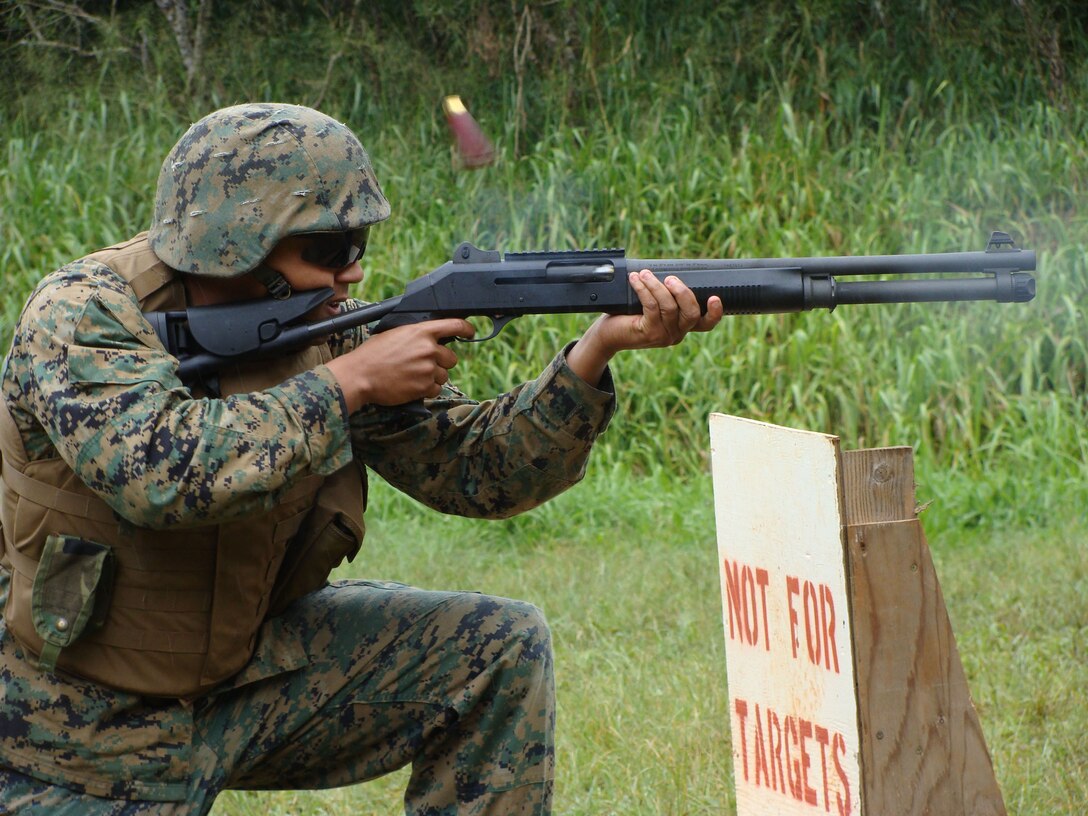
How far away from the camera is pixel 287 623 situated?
293cm

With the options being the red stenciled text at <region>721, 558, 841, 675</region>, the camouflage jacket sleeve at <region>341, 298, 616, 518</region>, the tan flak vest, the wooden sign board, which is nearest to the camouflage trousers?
the tan flak vest

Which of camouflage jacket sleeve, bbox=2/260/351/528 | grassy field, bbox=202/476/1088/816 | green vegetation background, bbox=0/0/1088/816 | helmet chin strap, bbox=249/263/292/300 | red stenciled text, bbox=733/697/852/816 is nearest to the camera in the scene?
camouflage jacket sleeve, bbox=2/260/351/528

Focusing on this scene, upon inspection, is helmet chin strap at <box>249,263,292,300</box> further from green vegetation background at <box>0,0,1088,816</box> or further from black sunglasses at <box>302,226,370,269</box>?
green vegetation background at <box>0,0,1088,816</box>

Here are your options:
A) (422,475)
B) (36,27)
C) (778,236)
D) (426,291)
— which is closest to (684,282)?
(426,291)

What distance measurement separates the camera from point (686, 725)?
4.01 metres

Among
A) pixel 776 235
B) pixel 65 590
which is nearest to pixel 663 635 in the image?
pixel 65 590

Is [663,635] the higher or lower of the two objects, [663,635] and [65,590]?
the lower

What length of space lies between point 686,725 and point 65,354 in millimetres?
2188

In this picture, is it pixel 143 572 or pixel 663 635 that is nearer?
pixel 143 572

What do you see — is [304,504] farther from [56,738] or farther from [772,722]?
[772,722]

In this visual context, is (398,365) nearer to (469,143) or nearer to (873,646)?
(873,646)

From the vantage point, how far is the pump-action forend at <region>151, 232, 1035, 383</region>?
2721 mm

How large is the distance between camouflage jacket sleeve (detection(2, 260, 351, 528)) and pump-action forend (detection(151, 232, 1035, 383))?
0.49 feet

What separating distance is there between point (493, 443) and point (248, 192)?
28.3 inches
